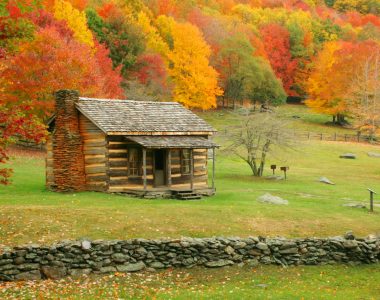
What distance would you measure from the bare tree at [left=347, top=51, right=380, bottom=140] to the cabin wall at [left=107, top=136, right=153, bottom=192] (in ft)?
103

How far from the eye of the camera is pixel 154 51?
7719cm

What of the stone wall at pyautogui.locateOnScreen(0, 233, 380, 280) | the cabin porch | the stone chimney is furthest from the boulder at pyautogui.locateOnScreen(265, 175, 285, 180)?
the stone wall at pyautogui.locateOnScreen(0, 233, 380, 280)

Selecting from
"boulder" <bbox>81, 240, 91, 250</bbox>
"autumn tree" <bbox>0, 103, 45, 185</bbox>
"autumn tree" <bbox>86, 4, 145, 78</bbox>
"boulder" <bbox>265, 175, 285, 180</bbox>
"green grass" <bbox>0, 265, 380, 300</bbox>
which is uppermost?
"autumn tree" <bbox>86, 4, 145, 78</bbox>

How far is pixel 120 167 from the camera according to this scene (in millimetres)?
31812

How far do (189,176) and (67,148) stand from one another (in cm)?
807

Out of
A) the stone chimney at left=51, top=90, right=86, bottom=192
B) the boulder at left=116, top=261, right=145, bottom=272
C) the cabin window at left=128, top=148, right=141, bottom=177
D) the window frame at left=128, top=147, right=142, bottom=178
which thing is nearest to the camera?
the boulder at left=116, top=261, right=145, bottom=272

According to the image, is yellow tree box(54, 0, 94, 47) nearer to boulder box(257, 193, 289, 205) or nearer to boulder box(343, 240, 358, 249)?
boulder box(257, 193, 289, 205)

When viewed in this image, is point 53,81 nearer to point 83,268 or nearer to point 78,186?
point 78,186

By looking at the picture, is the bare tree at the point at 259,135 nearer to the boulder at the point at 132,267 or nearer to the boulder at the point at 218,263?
the boulder at the point at 218,263

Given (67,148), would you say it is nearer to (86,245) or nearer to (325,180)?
(86,245)

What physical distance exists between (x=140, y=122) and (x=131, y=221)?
12.1m

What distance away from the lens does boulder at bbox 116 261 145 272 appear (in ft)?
60.3

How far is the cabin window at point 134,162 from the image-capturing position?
3240 centimetres

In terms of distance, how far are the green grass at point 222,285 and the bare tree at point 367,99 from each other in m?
38.2
